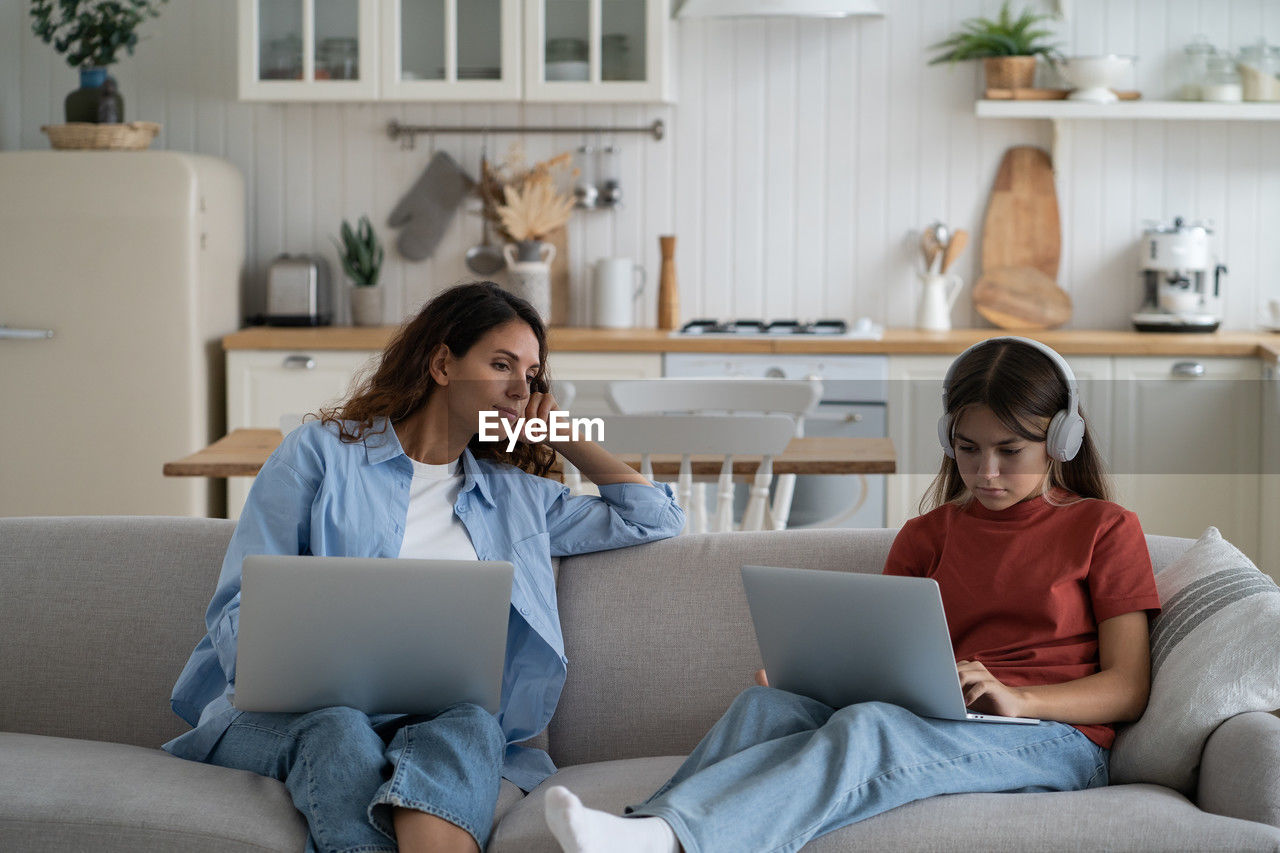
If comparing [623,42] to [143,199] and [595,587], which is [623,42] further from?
[595,587]

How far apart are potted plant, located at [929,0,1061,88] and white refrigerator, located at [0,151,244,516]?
2389mm

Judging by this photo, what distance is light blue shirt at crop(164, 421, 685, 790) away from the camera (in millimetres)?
1842

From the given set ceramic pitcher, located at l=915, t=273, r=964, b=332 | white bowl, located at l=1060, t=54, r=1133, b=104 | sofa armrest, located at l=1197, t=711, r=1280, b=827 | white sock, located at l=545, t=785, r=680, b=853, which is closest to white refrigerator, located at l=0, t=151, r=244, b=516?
ceramic pitcher, located at l=915, t=273, r=964, b=332

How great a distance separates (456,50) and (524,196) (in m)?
0.50

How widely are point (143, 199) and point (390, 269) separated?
88 cm

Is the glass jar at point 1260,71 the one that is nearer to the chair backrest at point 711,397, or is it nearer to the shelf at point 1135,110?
the shelf at point 1135,110

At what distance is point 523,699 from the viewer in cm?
196

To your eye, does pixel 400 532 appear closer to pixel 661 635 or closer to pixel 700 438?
pixel 661 635

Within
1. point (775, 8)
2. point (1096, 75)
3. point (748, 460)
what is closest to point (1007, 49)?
point (1096, 75)

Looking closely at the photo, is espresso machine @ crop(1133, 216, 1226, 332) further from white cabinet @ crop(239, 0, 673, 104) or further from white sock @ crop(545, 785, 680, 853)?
white sock @ crop(545, 785, 680, 853)

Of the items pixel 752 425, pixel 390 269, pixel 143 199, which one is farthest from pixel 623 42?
pixel 752 425

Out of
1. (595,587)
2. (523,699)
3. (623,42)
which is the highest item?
(623,42)

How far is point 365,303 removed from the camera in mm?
4426

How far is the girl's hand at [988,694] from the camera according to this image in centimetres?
167
